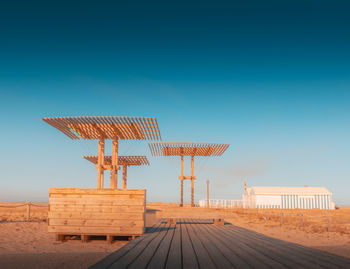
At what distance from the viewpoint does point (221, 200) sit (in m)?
39.3

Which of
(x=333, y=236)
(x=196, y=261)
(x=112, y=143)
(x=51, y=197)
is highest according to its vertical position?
(x=112, y=143)

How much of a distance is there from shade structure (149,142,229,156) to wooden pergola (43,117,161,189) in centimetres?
1188

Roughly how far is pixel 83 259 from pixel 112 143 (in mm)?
8174

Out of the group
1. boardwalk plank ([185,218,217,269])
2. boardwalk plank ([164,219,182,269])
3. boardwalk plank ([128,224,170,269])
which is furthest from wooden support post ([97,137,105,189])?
boardwalk plank ([185,218,217,269])

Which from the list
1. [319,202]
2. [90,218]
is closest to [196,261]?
[90,218]

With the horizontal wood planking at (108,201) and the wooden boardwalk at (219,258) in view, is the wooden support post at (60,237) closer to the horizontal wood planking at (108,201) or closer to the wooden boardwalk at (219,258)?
the horizontal wood planking at (108,201)

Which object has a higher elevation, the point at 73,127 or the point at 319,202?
the point at 73,127

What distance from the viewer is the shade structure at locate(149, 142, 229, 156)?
26873 mm

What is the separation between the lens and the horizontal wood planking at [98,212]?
33.5 ft

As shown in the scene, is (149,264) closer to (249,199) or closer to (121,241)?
(121,241)

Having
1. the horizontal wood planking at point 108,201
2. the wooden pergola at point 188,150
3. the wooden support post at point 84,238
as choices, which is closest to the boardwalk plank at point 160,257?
the horizontal wood planking at point 108,201

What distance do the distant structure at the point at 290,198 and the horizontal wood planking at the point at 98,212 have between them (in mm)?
30846

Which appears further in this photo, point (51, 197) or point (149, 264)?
point (51, 197)

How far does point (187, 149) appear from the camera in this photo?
94.3 ft
